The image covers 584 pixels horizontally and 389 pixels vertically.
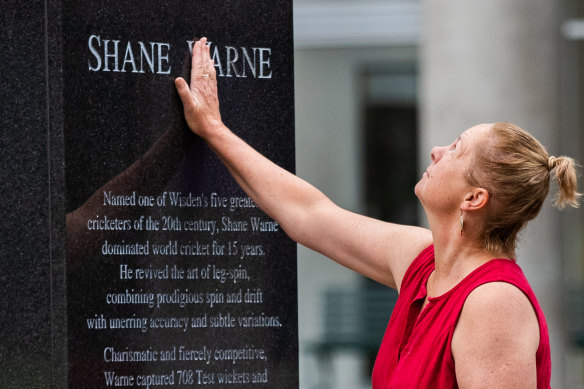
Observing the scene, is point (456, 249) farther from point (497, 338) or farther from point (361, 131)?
point (361, 131)

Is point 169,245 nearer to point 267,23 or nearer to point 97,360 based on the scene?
point 97,360

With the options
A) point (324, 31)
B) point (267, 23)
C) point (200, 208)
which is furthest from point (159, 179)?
point (324, 31)

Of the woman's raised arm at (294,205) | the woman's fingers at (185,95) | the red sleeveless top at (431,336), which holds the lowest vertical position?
the red sleeveless top at (431,336)

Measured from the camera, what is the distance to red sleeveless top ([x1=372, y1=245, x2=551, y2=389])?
3057mm

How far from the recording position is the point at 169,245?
3678mm

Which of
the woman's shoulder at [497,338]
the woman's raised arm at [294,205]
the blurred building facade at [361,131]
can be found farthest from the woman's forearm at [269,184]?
the blurred building facade at [361,131]

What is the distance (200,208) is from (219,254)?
0.17m

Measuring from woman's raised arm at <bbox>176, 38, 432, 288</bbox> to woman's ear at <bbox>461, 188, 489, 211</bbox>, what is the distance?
0.42m

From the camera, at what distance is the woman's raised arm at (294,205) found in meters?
3.61

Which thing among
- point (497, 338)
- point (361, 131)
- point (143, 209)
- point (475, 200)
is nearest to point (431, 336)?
point (497, 338)

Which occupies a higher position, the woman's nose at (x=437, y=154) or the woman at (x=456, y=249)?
the woman's nose at (x=437, y=154)

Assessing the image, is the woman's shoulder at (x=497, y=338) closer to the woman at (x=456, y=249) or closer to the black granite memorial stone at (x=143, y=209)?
the woman at (x=456, y=249)

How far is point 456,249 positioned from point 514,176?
0.91 ft

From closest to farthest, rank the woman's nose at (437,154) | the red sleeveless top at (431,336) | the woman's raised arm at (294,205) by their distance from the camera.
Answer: the red sleeveless top at (431,336) → the woman's nose at (437,154) → the woman's raised arm at (294,205)
